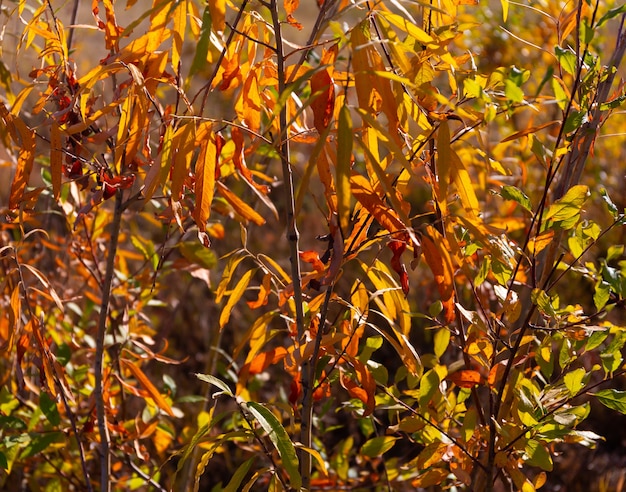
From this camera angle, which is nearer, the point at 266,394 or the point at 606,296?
the point at 606,296

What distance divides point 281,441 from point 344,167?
1.11ft

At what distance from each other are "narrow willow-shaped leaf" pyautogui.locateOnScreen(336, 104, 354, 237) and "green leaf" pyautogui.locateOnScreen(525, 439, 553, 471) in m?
0.41

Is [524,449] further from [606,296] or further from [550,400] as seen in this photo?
[606,296]

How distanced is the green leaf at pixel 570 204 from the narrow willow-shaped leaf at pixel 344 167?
1.02 feet

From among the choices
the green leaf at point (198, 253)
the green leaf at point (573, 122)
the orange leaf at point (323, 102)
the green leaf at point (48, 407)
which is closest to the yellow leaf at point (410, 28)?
the orange leaf at point (323, 102)

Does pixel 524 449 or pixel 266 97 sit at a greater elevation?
pixel 266 97

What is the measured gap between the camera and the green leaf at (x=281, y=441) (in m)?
0.81

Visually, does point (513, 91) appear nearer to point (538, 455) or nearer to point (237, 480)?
point (538, 455)

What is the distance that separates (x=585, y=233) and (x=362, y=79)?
0.40 meters

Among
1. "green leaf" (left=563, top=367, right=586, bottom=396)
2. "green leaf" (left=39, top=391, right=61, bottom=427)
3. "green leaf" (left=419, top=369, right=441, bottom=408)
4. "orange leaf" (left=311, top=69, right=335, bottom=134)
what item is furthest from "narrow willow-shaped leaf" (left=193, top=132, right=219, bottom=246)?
"green leaf" (left=39, top=391, right=61, bottom=427)

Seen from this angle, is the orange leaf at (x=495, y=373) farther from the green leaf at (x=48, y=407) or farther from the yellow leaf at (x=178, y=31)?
the green leaf at (x=48, y=407)

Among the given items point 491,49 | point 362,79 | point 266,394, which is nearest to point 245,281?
point 362,79

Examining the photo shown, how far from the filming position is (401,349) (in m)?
0.88

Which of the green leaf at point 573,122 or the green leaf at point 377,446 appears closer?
the green leaf at point 573,122
